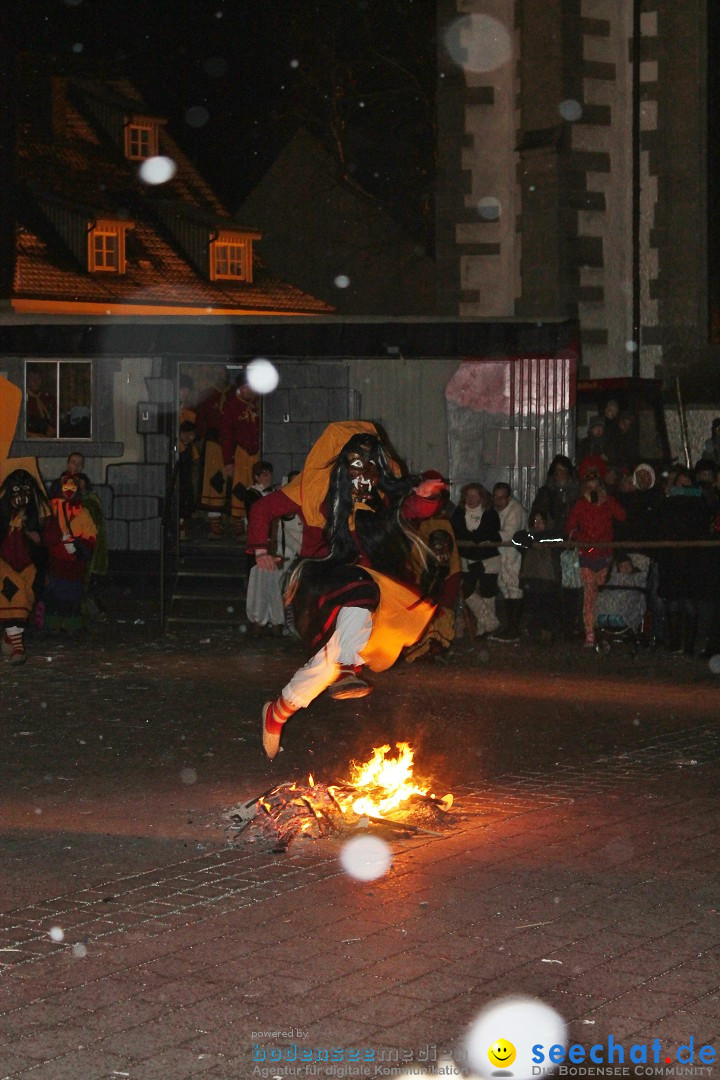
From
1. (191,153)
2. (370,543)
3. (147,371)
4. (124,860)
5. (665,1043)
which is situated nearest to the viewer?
(665,1043)

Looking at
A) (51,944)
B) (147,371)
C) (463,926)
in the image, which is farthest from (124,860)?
(147,371)

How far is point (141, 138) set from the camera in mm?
45906

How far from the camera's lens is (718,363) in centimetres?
2444

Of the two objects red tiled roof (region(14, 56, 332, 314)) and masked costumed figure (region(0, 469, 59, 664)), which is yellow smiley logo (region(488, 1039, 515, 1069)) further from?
red tiled roof (region(14, 56, 332, 314))

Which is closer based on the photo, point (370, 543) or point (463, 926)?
point (463, 926)

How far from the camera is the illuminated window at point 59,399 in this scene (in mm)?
21031

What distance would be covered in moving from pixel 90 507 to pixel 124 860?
10.3 meters

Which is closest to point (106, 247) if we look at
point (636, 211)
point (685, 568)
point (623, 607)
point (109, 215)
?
point (109, 215)

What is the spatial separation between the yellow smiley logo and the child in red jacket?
11513mm

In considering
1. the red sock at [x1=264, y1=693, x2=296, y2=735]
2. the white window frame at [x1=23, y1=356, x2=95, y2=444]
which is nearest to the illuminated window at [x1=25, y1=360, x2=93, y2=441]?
the white window frame at [x1=23, y1=356, x2=95, y2=444]

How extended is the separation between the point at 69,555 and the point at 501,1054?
41.3 ft

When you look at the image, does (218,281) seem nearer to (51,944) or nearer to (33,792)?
(33,792)

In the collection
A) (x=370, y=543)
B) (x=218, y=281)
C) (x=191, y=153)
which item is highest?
(x=191, y=153)

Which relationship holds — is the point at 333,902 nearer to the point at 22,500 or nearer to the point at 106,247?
the point at 22,500
